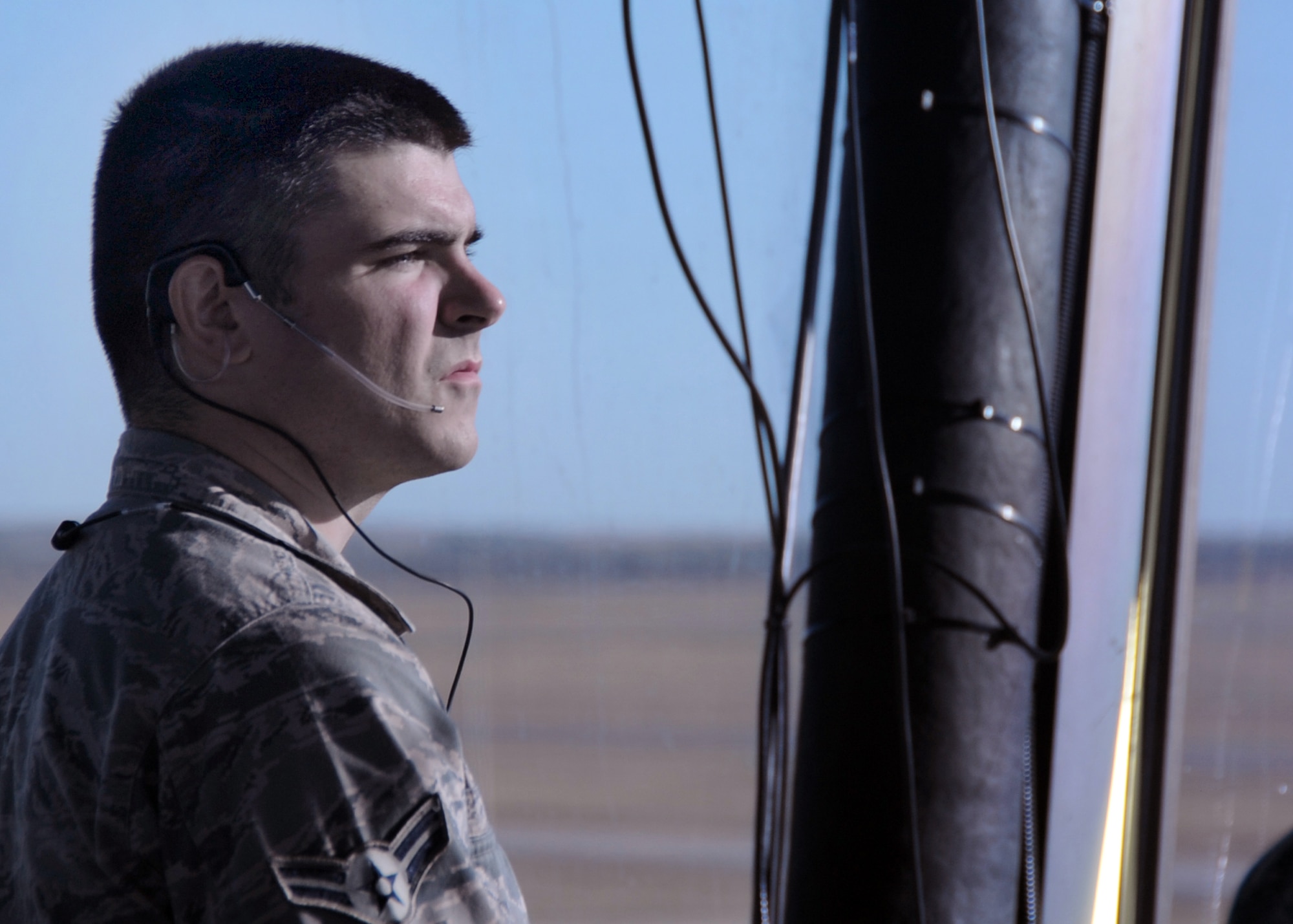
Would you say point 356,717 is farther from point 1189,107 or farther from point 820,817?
point 1189,107

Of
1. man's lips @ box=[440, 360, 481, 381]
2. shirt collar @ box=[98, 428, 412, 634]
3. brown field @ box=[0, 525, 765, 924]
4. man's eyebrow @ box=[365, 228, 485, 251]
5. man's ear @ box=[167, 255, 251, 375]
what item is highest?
man's eyebrow @ box=[365, 228, 485, 251]

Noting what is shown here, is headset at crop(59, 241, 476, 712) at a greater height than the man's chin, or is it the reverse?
headset at crop(59, 241, 476, 712)

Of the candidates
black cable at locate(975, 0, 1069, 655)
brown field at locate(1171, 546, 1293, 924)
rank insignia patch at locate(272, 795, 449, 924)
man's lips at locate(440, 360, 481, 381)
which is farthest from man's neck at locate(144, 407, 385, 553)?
brown field at locate(1171, 546, 1293, 924)

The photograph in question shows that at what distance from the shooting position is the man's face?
72cm

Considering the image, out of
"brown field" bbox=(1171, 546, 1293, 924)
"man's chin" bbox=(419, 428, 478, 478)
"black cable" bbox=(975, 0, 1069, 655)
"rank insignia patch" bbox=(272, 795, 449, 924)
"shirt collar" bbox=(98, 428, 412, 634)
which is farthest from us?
"brown field" bbox=(1171, 546, 1293, 924)

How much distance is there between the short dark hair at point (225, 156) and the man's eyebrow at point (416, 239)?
51mm

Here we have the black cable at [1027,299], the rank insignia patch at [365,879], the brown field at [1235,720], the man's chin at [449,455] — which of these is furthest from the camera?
the brown field at [1235,720]

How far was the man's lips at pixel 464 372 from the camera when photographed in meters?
0.77

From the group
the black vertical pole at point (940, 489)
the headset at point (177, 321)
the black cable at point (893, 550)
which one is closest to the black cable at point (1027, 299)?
the black vertical pole at point (940, 489)

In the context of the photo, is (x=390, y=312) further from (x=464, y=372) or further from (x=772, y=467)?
(x=772, y=467)

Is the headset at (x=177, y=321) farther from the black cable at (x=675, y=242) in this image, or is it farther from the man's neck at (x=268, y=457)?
the black cable at (x=675, y=242)

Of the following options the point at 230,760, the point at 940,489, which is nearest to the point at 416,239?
the point at 230,760

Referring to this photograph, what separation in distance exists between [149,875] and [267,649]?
137 mm

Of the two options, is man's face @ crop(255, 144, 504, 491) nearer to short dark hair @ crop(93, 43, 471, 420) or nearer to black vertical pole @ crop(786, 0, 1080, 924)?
short dark hair @ crop(93, 43, 471, 420)
